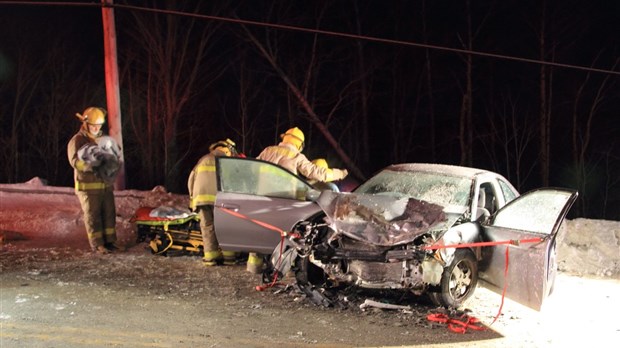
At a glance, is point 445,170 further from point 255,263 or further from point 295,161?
point 255,263

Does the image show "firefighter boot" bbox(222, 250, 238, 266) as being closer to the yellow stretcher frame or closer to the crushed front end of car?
the yellow stretcher frame

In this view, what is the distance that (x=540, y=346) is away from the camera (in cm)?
547

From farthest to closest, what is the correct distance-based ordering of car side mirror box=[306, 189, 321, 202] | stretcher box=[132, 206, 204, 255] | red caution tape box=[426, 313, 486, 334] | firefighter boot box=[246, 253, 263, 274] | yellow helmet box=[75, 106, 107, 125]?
yellow helmet box=[75, 106, 107, 125] < stretcher box=[132, 206, 204, 255] < firefighter boot box=[246, 253, 263, 274] < car side mirror box=[306, 189, 321, 202] < red caution tape box=[426, 313, 486, 334]

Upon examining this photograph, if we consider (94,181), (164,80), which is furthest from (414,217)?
(164,80)

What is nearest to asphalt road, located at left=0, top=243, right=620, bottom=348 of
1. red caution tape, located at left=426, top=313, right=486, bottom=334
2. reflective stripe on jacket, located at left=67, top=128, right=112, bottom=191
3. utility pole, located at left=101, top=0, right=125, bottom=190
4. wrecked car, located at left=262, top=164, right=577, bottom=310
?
red caution tape, located at left=426, top=313, right=486, bottom=334

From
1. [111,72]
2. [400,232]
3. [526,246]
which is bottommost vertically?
[526,246]

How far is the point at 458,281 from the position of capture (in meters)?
6.63

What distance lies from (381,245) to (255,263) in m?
2.53

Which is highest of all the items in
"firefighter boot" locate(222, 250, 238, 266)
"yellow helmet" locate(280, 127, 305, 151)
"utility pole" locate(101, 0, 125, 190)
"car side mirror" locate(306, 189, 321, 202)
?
"utility pole" locate(101, 0, 125, 190)

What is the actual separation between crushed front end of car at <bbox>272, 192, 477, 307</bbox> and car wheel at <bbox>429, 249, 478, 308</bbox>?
0.01 metres

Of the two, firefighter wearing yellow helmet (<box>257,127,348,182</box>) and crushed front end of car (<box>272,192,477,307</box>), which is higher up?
firefighter wearing yellow helmet (<box>257,127,348,182</box>)

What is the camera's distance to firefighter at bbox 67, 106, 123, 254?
9156mm

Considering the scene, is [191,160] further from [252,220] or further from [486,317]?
[486,317]

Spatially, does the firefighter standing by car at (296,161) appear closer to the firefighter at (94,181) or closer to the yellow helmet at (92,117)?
the firefighter at (94,181)
